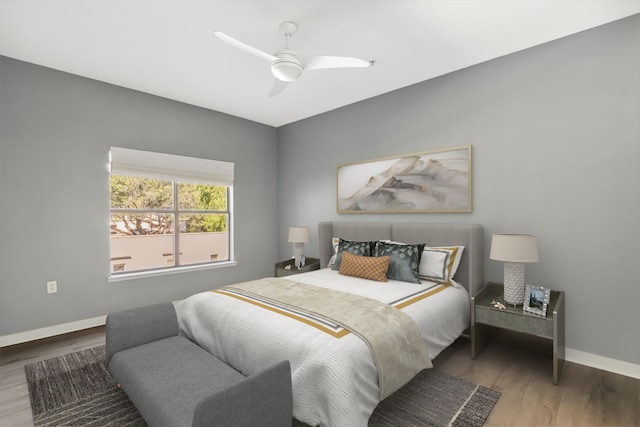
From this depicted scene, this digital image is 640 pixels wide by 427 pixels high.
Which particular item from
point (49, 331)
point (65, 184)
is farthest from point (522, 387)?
point (65, 184)

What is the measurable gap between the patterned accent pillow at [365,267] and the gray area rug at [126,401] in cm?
93

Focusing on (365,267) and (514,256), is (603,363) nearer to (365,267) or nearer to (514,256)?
(514,256)

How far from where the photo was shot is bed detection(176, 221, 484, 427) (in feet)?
5.25

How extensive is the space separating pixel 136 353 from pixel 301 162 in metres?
3.47

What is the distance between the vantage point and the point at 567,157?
2.66 meters

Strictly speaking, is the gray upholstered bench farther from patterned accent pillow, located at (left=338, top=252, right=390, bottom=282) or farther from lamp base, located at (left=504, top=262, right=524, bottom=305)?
lamp base, located at (left=504, top=262, right=524, bottom=305)

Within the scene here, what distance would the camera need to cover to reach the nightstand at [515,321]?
230cm

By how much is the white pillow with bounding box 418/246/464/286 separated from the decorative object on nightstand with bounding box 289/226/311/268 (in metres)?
1.77

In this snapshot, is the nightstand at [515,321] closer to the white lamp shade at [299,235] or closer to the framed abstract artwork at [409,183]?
the framed abstract artwork at [409,183]

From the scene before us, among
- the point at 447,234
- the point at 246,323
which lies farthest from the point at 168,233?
the point at 447,234

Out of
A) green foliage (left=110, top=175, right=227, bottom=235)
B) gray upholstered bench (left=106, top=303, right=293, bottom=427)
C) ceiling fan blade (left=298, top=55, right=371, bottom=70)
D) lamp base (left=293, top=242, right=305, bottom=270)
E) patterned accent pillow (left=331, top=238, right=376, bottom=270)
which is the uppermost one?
ceiling fan blade (left=298, top=55, right=371, bottom=70)

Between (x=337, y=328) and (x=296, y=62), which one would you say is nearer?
(x=337, y=328)

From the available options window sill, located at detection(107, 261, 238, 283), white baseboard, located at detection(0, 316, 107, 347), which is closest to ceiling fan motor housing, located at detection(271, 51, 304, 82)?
window sill, located at detection(107, 261, 238, 283)

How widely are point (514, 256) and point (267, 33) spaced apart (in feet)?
8.80
